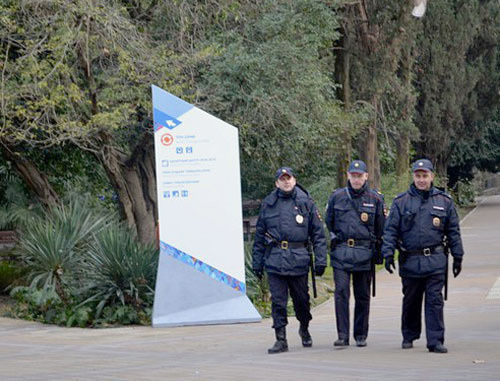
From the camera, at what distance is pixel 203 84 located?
16.7 m

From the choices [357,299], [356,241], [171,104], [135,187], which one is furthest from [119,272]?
[135,187]

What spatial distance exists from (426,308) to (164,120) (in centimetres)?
435

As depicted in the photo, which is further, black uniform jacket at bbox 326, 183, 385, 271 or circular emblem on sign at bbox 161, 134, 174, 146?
circular emblem on sign at bbox 161, 134, 174, 146

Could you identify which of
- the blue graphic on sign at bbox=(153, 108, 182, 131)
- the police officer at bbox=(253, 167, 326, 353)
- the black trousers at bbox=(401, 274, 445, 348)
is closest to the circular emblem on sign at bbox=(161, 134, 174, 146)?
the blue graphic on sign at bbox=(153, 108, 182, 131)

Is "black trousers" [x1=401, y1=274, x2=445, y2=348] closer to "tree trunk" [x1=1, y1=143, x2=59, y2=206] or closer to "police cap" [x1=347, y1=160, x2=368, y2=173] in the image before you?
"police cap" [x1=347, y1=160, x2=368, y2=173]

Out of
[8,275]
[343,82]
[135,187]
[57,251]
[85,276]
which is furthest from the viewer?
[343,82]

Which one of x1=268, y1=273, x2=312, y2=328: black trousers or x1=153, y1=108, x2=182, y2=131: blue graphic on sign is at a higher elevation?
x1=153, y1=108, x2=182, y2=131: blue graphic on sign

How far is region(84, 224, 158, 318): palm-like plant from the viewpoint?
13562 mm

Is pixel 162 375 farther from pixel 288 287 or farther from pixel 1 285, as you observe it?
pixel 1 285

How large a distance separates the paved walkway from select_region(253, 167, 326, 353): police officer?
497 mm

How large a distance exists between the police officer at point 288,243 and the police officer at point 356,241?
0.17 meters

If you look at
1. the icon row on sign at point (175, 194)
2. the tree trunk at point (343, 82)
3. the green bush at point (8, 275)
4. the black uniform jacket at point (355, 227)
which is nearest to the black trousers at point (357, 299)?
the black uniform jacket at point (355, 227)

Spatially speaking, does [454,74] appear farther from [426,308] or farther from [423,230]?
[426,308]

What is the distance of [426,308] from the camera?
388 inches
